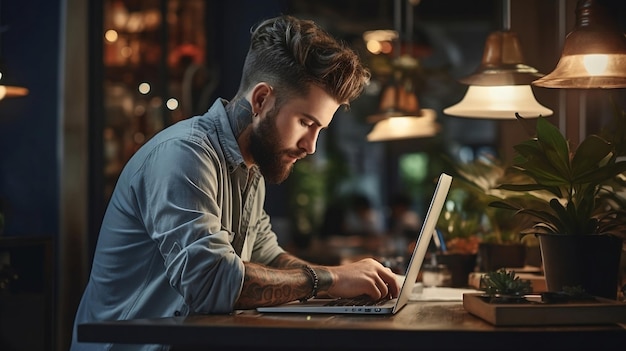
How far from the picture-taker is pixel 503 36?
3.39 m

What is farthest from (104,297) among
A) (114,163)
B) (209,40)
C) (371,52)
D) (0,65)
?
(371,52)

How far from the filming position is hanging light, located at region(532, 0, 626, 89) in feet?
8.99

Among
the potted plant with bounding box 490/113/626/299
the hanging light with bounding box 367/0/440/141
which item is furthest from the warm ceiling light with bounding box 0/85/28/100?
the potted plant with bounding box 490/113/626/299

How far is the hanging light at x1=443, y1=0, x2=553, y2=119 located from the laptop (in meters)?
0.65

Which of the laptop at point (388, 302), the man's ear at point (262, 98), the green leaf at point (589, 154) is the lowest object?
the laptop at point (388, 302)

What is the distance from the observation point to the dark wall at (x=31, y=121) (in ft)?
14.7

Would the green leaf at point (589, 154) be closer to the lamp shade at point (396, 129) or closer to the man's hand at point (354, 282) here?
the man's hand at point (354, 282)

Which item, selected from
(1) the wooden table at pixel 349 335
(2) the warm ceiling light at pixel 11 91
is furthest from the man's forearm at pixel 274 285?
(2) the warm ceiling light at pixel 11 91

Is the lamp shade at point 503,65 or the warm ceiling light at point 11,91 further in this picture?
the warm ceiling light at point 11,91

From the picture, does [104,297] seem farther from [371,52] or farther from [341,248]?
[341,248]

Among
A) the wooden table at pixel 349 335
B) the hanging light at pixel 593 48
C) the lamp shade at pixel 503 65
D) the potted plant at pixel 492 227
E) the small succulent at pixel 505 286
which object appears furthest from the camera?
the potted plant at pixel 492 227

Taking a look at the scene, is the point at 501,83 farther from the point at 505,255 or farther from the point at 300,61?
the point at 300,61

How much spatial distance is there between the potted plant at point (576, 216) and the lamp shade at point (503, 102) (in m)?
0.74

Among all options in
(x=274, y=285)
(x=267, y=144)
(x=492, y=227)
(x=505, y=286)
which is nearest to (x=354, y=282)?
(x=274, y=285)
